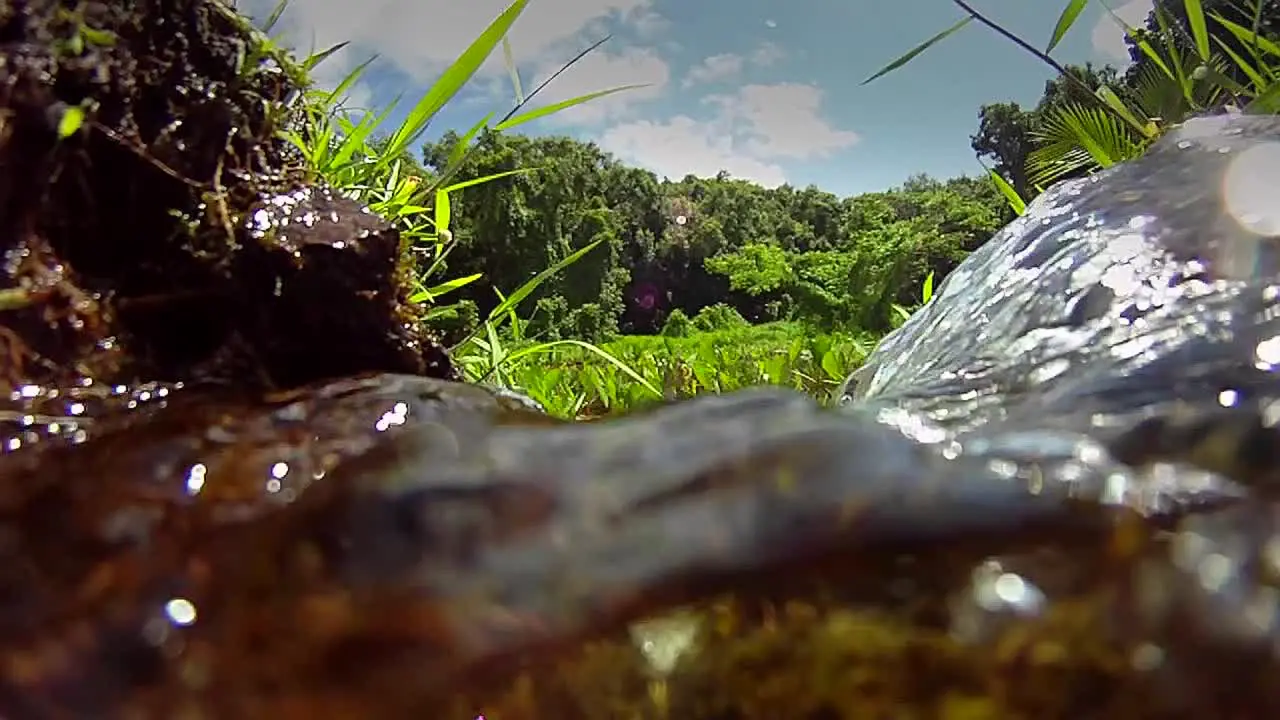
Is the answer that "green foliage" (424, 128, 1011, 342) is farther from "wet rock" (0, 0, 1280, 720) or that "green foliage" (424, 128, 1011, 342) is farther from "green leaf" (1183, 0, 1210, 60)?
"wet rock" (0, 0, 1280, 720)

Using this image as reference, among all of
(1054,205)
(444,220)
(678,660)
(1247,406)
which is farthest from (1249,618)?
(444,220)

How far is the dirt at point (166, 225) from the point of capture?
1.08 m

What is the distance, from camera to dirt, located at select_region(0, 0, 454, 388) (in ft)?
3.53

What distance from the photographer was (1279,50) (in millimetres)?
2320

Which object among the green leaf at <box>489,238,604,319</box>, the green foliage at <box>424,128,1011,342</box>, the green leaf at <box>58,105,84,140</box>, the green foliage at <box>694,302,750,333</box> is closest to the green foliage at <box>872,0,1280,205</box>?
the green leaf at <box>489,238,604,319</box>

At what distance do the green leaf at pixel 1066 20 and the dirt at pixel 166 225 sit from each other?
1470 mm

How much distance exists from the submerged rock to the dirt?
260 millimetres

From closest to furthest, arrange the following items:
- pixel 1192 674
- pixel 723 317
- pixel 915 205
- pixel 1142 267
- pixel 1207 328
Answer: pixel 1192 674, pixel 1207 328, pixel 1142 267, pixel 723 317, pixel 915 205

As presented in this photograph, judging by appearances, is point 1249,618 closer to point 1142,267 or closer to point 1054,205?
point 1142,267

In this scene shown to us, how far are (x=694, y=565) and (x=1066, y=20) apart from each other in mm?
1730

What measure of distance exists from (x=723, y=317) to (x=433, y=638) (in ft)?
78.5

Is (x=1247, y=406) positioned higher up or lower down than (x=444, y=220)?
lower down

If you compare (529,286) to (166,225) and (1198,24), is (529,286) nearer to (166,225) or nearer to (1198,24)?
(166,225)

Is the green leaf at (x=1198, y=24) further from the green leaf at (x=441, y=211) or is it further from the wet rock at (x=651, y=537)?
the green leaf at (x=441, y=211)
